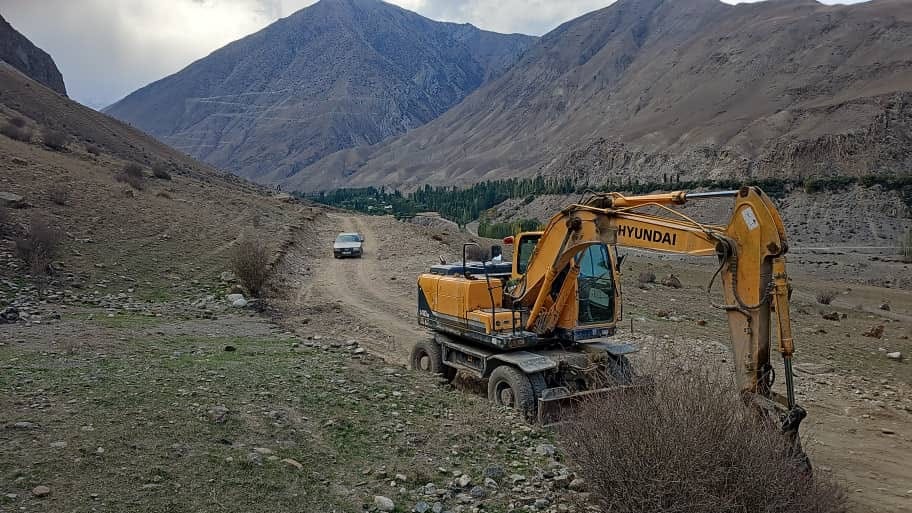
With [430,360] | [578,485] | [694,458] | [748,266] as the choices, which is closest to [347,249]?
[430,360]

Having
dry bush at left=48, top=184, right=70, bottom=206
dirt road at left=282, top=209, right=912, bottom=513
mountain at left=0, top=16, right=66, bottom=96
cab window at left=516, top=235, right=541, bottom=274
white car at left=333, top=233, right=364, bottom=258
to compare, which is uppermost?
mountain at left=0, top=16, right=66, bottom=96

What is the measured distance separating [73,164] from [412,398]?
27924 millimetres

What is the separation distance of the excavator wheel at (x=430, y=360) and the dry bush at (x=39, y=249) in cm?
959

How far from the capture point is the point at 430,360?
1227cm

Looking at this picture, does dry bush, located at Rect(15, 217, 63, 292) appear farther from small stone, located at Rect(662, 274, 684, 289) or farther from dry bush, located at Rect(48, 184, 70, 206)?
small stone, located at Rect(662, 274, 684, 289)

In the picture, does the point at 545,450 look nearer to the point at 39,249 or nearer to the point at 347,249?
the point at 39,249

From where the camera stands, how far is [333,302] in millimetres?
20719

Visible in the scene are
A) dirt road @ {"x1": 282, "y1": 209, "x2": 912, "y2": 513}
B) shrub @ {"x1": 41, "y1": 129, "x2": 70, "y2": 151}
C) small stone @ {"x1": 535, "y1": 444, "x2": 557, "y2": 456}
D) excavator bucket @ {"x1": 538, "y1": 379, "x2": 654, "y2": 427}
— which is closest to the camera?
small stone @ {"x1": 535, "y1": 444, "x2": 557, "y2": 456}

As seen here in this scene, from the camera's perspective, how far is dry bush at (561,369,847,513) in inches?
205

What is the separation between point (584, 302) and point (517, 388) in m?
1.85

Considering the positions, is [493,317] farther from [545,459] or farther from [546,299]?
[545,459]

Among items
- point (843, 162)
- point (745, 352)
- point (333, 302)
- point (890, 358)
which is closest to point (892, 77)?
point (843, 162)

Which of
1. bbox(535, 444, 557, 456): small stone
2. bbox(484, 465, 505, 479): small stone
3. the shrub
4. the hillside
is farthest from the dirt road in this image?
the shrub

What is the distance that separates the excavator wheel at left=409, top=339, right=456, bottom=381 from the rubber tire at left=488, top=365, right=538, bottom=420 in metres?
2.23
